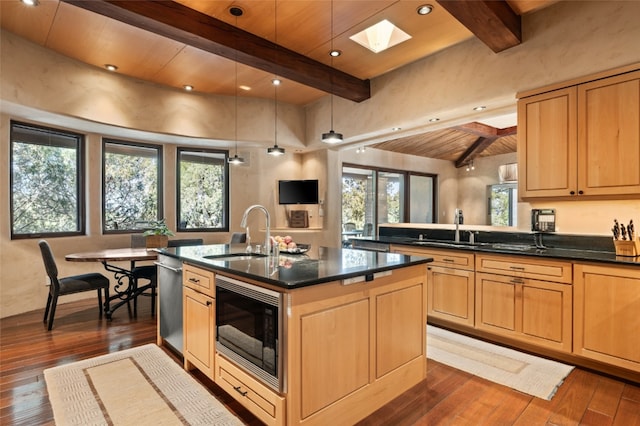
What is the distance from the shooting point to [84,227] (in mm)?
4980

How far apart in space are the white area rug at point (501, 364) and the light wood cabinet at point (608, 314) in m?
0.32

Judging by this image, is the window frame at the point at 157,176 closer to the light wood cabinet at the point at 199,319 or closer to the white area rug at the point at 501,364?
the light wood cabinet at the point at 199,319

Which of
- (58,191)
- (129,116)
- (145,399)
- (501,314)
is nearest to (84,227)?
(58,191)

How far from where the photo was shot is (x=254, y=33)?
11.5 feet

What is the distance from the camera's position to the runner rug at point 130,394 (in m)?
2.06

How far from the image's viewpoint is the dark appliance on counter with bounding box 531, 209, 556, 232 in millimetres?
3291

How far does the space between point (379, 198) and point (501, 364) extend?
5114mm

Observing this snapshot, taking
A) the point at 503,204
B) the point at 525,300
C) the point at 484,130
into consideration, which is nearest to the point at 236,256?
the point at 525,300

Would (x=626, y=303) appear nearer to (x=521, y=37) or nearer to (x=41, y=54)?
(x=521, y=37)

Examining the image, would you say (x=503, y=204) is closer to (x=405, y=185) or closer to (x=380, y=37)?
(x=405, y=185)

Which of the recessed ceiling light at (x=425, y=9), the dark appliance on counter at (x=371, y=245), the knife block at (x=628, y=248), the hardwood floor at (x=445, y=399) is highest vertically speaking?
the recessed ceiling light at (x=425, y=9)

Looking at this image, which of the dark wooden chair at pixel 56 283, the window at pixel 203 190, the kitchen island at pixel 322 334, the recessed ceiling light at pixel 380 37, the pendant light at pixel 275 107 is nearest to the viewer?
the kitchen island at pixel 322 334

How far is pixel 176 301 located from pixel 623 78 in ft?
13.6

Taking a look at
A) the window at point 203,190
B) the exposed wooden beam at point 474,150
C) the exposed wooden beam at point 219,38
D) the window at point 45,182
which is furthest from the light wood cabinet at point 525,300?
the exposed wooden beam at point 474,150
